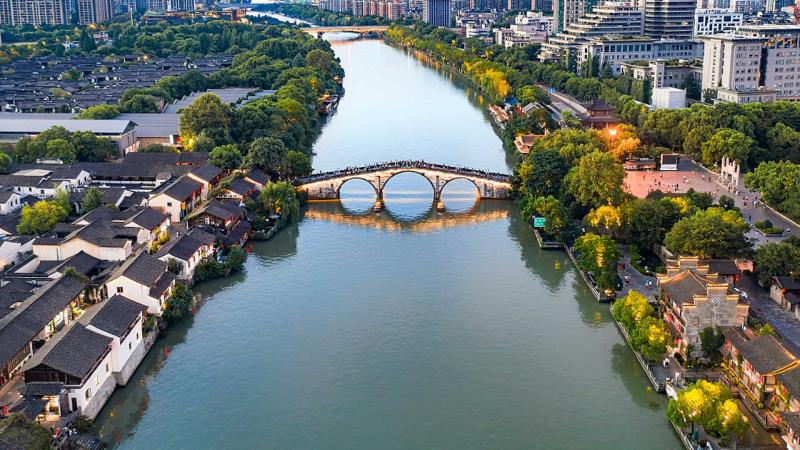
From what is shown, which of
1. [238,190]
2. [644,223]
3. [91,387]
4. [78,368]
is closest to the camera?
[78,368]

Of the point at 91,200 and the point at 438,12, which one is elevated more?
the point at 438,12

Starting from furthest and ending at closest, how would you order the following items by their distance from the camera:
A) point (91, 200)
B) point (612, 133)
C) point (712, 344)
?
point (612, 133), point (91, 200), point (712, 344)

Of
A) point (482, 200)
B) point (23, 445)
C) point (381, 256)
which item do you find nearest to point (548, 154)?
point (482, 200)

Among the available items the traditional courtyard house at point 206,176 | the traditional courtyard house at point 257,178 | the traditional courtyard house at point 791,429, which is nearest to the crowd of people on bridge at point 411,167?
the traditional courtyard house at point 257,178

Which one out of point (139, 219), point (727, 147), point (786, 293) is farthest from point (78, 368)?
point (727, 147)

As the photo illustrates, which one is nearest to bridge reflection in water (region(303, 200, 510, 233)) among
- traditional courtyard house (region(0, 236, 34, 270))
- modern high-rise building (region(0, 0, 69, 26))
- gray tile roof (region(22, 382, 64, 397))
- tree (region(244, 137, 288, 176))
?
tree (region(244, 137, 288, 176))

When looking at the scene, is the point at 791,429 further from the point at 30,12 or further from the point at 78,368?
the point at 30,12

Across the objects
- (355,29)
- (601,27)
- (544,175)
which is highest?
(355,29)

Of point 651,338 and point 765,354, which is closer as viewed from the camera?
point 765,354
